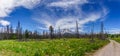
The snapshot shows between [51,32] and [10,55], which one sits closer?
[10,55]

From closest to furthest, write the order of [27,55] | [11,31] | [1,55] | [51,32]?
[1,55] < [27,55] < [11,31] < [51,32]

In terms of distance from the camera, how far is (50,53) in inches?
910

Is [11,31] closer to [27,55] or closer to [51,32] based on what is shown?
[51,32]

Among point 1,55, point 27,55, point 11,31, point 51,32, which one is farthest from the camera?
point 51,32

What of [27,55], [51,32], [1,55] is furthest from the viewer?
[51,32]

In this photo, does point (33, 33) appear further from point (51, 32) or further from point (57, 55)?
point (57, 55)

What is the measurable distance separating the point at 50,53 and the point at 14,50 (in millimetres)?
4751

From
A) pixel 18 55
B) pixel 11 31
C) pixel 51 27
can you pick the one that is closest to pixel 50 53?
pixel 18 55

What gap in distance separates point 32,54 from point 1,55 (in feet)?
10.2

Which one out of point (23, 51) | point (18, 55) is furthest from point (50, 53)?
point (18, 55)

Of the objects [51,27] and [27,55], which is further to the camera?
[51,27]

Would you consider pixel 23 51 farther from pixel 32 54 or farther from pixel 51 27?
pixel 51 27

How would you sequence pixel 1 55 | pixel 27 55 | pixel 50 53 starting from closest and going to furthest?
pixel 1 55, pixel 27 55, pixel 50 53

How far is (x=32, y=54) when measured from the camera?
754 inches
